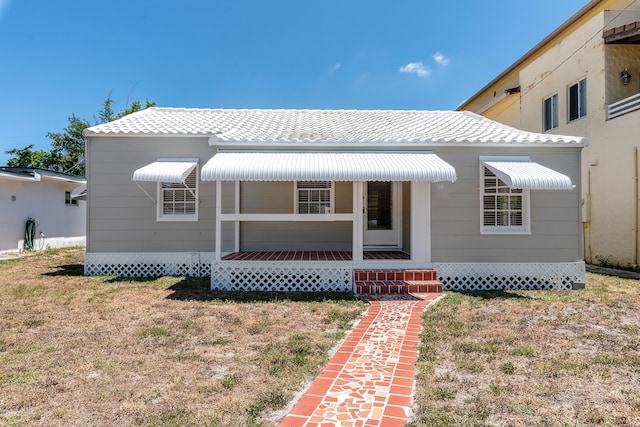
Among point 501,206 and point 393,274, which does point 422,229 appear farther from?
point 501,206

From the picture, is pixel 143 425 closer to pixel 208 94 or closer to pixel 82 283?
pixel 82 283

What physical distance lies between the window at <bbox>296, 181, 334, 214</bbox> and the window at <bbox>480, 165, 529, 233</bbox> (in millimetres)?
4839

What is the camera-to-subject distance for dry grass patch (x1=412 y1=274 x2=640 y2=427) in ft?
12.5

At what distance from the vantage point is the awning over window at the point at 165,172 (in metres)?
10.2

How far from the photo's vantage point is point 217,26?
833 inches

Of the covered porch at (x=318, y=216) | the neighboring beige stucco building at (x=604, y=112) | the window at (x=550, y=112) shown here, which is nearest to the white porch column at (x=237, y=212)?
the covered porch at (x=318, y=216)

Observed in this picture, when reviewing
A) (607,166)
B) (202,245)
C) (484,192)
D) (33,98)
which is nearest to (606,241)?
(607,166)

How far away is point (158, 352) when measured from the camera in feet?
17.9

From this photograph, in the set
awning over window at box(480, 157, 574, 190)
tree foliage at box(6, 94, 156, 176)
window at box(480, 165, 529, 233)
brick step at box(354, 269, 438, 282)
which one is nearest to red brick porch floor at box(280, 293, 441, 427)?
brick step at box(354, 269, 438, 282)

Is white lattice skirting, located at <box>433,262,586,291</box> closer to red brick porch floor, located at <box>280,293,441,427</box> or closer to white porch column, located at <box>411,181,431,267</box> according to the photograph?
white porch column, located at <box>411,181,431,267</box>

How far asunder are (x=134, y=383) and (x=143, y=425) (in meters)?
1.07

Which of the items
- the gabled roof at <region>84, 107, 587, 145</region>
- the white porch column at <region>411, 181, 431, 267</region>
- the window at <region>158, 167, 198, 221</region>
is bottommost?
the white porch column at <region>411, 181, 431, 267</region>

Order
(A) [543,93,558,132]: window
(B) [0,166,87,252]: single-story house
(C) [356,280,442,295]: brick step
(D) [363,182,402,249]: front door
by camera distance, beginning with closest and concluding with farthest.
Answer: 1. (C) [356,280,442,295]: brick step
2. (D) [363,182,402,249]: front door
3. (B) [0,166,87,252]: single-story house
4. (A) [543,93,558,132]: window

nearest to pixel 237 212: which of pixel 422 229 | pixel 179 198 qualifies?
pixel 179 198
